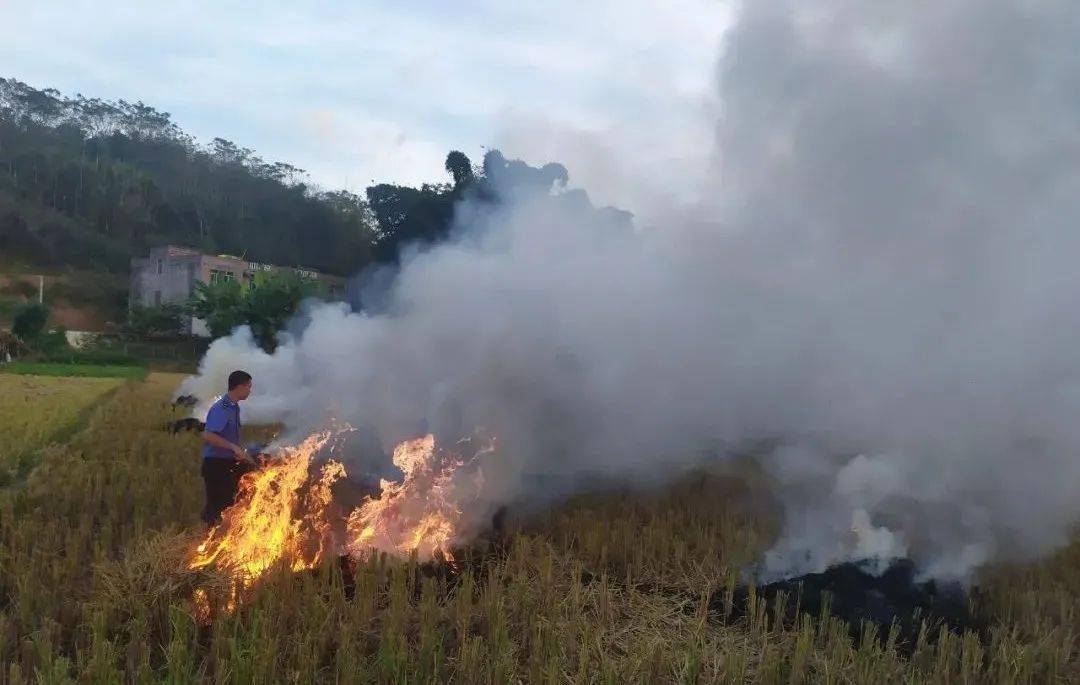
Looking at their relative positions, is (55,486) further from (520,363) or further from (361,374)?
(520,363)

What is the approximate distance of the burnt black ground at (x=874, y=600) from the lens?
5391 mm

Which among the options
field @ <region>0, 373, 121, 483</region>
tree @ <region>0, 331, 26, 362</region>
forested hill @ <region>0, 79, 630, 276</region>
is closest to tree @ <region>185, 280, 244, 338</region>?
field @ <region>0, 373, 121, 483</region>

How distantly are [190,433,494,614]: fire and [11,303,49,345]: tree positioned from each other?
4109cm

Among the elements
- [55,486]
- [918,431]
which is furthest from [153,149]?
[918,431]

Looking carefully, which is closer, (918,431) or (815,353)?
(918,431)

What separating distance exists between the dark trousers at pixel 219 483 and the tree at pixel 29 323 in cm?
4130

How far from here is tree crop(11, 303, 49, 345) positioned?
135ft

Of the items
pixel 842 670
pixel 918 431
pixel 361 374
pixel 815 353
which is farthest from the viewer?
pixel 361 374

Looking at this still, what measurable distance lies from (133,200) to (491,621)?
82.1m

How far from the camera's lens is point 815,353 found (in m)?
7.28

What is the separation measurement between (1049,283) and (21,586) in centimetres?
776

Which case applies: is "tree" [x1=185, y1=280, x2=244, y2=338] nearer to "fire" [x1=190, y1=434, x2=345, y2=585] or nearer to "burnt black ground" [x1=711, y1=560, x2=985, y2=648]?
"fire" [x1=190, y1=434, x2=345, y2=585]

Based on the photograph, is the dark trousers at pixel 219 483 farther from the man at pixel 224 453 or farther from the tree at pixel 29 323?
the tree at pixel 29 323

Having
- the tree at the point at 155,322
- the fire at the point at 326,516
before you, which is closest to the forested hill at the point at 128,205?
the tree at the point at 155,322
